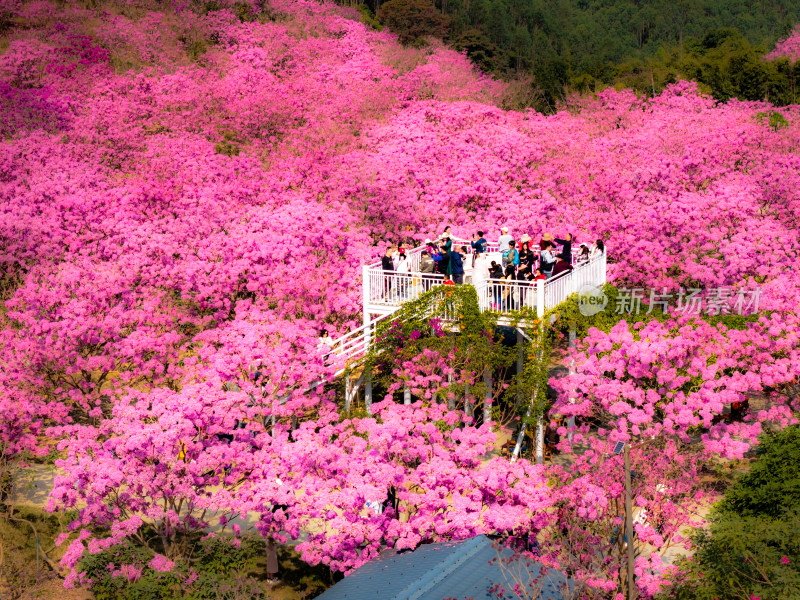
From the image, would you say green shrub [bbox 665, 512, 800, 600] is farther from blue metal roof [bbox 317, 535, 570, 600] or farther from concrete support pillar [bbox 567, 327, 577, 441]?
concrete support pillar [bbox 567, 327, 577, 441]

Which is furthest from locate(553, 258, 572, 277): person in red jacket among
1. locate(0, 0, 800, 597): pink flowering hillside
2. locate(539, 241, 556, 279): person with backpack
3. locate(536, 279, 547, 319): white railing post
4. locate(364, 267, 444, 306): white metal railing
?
locate(364, 267, 444, 306): white metal railing

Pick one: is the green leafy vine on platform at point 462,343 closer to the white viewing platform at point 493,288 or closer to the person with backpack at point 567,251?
the white viewing platform at point 493,288

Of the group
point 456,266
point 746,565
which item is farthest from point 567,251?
point 746,565

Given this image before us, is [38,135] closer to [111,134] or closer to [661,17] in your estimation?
[111,134]

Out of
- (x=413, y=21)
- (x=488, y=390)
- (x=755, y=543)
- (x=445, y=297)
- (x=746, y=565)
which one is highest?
(x=413, y=21)

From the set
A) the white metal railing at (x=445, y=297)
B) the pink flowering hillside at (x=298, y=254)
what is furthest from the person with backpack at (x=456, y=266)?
the pink flowering hillside at (x=298, y=254)

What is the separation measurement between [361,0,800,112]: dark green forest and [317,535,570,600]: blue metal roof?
1828 inches

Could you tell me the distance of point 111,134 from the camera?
35.9m

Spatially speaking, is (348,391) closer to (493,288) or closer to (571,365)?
(493,288)

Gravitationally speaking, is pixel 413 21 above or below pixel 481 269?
above

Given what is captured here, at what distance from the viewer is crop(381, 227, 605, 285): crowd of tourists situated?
2239cm

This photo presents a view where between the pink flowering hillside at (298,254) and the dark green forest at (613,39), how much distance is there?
35.6 ft

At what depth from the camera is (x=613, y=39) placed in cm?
8869

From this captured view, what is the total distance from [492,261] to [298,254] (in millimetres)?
5938
